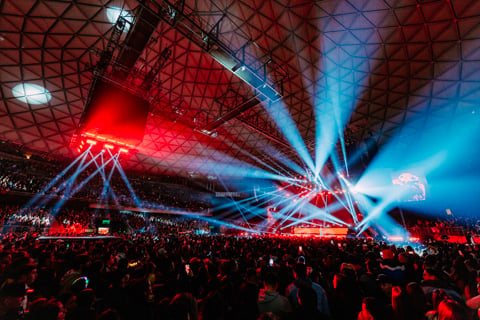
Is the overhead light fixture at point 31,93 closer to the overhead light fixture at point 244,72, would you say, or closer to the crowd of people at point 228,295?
the overhead light fixture at point 244,72

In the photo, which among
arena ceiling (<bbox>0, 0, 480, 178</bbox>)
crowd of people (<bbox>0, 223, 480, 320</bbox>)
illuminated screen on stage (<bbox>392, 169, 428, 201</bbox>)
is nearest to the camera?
crowd of people (<bbox>0, 223, 480, 320</bbox>)

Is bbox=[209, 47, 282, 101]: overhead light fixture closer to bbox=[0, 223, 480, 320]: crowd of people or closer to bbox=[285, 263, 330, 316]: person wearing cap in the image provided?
bbox=[0, 223, 480, 320]: crowd of people

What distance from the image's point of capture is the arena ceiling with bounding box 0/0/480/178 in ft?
40.7

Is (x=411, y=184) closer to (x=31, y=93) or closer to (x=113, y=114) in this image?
(x=113, y=114)

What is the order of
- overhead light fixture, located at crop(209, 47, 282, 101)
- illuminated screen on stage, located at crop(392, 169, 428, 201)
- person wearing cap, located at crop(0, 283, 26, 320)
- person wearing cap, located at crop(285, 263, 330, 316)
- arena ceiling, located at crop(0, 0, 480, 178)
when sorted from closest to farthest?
1. person wearing cap, located at crop(0, 283, 26, 320)
2. person wearing cap, located at crop(285, 263, 330, 316)
3. overhead light fixture, located at crop(209, 47, 282, 101)
4. arena ceiling, located at crop(0, 0, 480, 178)
5. illuminated screen on stage, located at crop(392, 169, 428, 201)

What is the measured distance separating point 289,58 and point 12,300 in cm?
1787

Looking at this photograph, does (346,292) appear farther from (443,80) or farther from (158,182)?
(158,182)

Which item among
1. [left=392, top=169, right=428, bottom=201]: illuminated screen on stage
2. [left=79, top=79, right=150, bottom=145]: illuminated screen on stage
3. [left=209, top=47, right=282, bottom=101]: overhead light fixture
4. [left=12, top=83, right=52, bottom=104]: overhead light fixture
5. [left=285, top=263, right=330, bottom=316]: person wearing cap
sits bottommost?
[left=285, top=263, right=330, bottom=316]: person wearing cap

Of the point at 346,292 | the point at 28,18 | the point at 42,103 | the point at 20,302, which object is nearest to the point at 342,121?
the point at 346,292

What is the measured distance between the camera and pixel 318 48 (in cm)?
1488

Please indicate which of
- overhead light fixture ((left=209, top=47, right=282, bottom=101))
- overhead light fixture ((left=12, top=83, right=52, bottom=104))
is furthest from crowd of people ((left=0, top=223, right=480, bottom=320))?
overhead light fixture ((left=12, top=83, right=52, bottom=104))

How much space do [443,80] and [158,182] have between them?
3709cm

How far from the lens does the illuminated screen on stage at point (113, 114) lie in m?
13.9

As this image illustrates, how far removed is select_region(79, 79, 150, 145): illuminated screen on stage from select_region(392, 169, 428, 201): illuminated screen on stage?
25947mm
